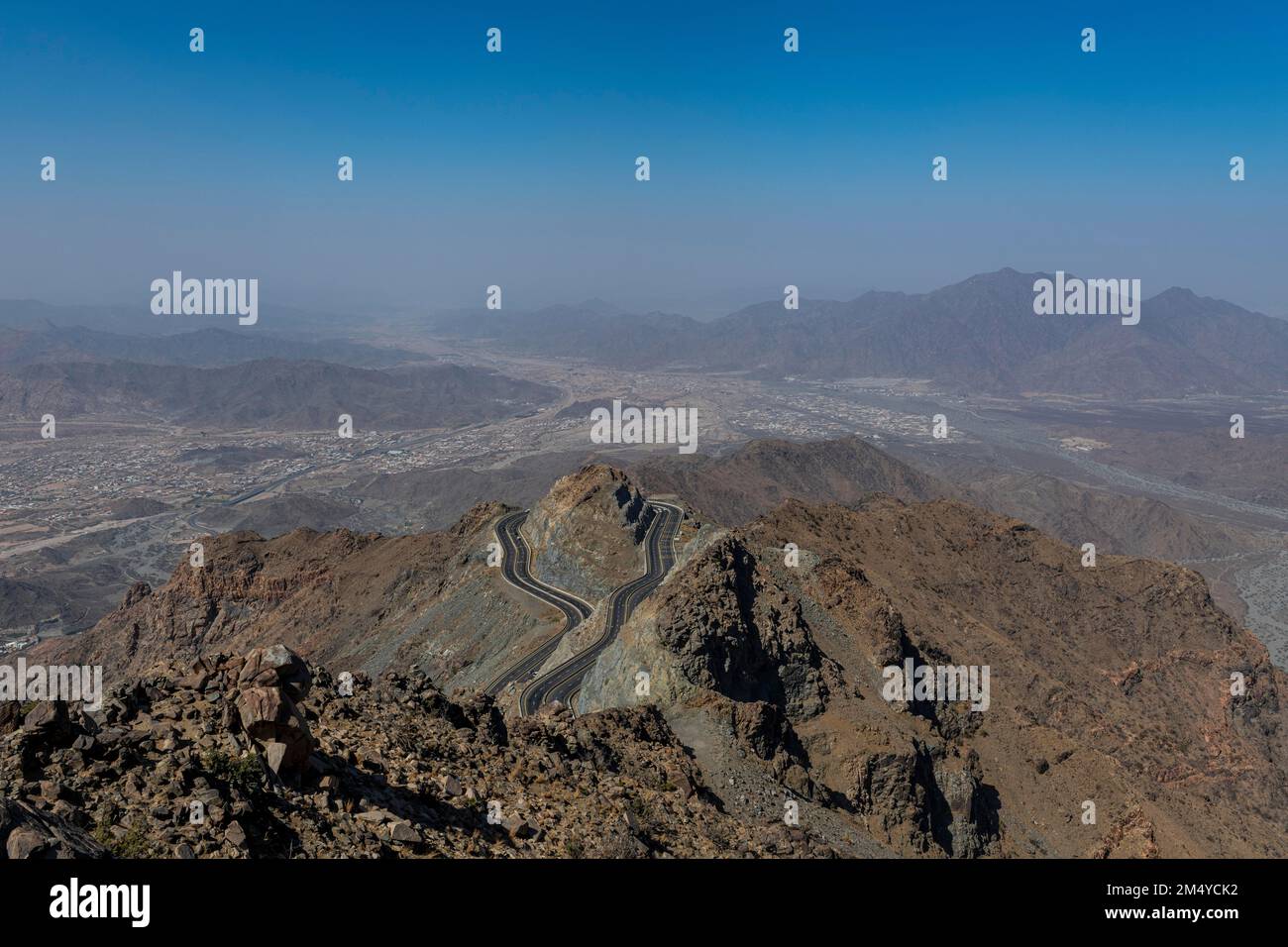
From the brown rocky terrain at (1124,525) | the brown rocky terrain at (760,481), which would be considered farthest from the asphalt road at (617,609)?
the brown rocky terrain at (1124,525)

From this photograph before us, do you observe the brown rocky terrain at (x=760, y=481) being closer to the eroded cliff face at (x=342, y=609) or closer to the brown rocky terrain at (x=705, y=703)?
the brown rocky terrain at (x=705, y=703)

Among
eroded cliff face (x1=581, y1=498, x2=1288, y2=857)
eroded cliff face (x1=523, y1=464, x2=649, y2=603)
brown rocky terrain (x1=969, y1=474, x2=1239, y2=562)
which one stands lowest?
brown rocky terrain (x1=969, y1=474, x2=1239, y2=562)

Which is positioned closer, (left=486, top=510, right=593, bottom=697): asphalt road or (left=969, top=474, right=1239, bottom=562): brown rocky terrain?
(left=486, top=510, right=593, bottom=697): asphalt road

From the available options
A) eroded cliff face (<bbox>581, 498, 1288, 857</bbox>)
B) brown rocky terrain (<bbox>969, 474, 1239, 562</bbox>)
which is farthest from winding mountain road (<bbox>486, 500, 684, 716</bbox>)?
brown rocky terrain (<bbox>969, 474, 1239, 562</bbox>)

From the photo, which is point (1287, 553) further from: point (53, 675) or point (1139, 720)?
point (53, 675)

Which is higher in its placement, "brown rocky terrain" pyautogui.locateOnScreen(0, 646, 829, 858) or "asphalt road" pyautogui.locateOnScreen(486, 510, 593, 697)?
"brown rocky terrain" pyautogui.locateOnScreen(0, 646, 829, 858)

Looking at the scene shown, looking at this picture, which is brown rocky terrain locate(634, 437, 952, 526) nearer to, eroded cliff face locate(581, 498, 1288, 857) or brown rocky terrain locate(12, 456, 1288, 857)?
brown rocky terrain locate(12, 456, 1288, 857)
